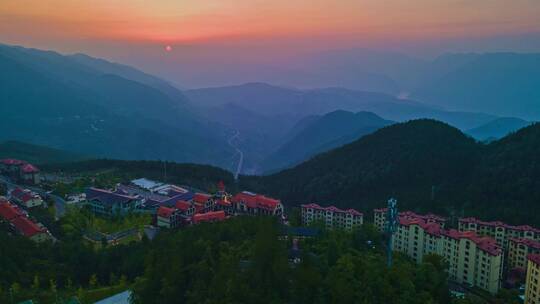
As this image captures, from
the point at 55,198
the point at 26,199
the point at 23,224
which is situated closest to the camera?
the point at 23,224

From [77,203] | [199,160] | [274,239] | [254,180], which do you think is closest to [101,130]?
[199,160]

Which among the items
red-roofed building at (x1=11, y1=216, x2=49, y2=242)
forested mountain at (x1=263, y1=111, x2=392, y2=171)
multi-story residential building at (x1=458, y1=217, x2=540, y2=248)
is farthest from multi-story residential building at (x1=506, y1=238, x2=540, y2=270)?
forested mountain at (x1=263, y1=111, x2=392, y2=171)

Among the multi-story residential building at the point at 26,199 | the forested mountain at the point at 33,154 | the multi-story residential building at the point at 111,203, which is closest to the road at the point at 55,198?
the multi-story residential building at the point at 26,199

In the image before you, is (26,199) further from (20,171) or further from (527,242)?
(527,242)

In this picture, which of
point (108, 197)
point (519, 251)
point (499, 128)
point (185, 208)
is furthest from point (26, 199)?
point (499, 128)

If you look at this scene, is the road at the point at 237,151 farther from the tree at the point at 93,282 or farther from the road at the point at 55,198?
the tree at the point at 93,282

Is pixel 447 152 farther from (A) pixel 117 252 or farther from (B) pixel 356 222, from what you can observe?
(A) pixel 117 252

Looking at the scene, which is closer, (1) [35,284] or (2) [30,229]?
(1) [35,284]
